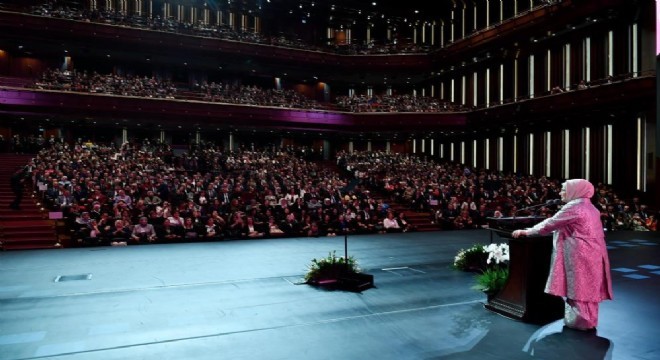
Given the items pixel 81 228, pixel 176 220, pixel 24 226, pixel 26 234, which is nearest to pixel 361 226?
pixel 176 220

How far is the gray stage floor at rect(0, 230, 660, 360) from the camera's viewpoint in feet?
11.6

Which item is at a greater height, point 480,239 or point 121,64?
point 121,64

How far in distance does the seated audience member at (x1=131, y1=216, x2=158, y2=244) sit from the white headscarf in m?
9.53

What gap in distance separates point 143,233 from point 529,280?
9.21 meters

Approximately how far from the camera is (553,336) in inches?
150

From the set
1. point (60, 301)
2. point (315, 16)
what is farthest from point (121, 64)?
point (60, 301)

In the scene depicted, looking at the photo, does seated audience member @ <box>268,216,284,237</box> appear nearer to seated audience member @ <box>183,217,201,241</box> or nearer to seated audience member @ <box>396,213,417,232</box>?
seated audience member @ <box>183,217,201,241</box>

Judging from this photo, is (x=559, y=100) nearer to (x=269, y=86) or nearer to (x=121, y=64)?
(x=269, y=86)

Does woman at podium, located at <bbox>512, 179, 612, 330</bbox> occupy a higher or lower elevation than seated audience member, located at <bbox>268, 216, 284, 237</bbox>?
higher

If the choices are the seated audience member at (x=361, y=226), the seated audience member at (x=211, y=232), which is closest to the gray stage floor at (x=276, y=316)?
the seated audience member at (x=211, y=232)

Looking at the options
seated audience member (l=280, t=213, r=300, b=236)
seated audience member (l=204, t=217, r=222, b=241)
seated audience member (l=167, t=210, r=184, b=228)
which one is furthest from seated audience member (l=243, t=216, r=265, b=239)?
seated audience member (l=167, t=210, r=184, b=228)

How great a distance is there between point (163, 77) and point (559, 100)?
2129 centimetres

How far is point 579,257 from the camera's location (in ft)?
12.5

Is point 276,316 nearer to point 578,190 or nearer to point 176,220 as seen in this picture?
point 578,190
